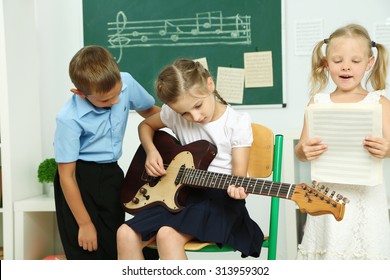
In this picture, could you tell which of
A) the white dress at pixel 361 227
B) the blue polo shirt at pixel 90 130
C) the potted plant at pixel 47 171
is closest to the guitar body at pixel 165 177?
the blue polo shirt at pixel 90 130

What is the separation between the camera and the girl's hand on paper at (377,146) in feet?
5.03

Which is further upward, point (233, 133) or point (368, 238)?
point (233, 133)

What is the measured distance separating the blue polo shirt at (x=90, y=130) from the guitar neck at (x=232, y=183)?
1.04 feet

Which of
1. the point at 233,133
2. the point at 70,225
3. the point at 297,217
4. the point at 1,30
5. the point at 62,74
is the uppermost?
the point at 1,30

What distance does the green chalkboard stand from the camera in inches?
114

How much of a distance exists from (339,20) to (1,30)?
1.76m

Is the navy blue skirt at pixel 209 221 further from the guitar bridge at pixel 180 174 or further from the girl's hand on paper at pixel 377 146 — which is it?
the girl's hand on paper at pixel 377 146

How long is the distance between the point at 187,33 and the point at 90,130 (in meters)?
1.32

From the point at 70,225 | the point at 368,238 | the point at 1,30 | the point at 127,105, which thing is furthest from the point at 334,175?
the point at 1,30

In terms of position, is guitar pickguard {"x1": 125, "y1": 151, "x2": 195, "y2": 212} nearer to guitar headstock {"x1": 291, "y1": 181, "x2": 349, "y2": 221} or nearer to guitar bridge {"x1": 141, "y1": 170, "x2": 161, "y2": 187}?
guitar bridge {"x1": 141, "y1": 170, "x2": 161, "y2": 187}

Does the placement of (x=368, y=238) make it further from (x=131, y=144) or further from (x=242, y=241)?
(x=131, y=144)
